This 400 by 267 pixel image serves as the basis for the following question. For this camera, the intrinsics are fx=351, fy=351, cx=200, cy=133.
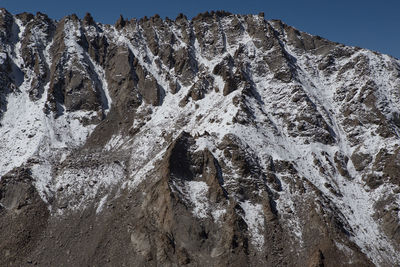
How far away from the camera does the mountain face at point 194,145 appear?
41719 mm

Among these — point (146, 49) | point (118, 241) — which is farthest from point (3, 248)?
point (146, 49)

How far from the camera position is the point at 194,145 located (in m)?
51.4

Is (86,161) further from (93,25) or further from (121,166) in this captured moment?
(93,25)

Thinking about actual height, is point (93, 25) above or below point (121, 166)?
above

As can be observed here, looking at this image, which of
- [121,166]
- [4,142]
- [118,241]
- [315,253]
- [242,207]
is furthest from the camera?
[4,142]

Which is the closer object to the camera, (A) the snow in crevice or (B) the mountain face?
(A) the snow in crevice

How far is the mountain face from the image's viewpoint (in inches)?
1642

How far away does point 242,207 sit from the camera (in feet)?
147

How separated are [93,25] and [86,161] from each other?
145ft

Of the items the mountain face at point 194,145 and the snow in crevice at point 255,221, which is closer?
the snow in crevice at point 255,221

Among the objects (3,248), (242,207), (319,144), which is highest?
(319,144)

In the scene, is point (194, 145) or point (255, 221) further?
point (194, 145)

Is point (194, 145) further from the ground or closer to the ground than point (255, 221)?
further from the ground

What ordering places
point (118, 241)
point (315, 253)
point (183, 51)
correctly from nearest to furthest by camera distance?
1. point (315, 253)
2. point (118, 241)
3. point (183, 51)
